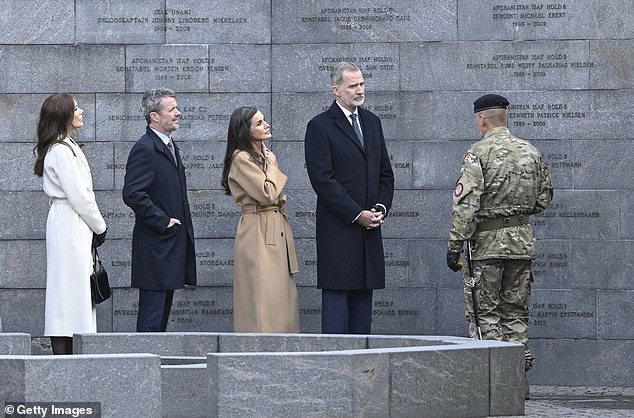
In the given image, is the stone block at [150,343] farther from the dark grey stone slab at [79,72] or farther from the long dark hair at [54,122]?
the dark grey stone slab at [79,72]

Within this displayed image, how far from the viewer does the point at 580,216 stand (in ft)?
36.8

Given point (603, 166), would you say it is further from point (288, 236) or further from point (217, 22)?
point (217, 22)

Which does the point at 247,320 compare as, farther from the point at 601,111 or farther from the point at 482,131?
the point at 601,111

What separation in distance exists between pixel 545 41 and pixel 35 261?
14.4 feet

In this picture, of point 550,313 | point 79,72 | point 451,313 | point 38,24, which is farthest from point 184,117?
point 550,313

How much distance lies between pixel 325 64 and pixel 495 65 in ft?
4.40

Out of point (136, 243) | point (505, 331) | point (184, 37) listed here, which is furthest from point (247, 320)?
point (184, 37)

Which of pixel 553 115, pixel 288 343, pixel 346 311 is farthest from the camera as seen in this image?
pixel 553 115

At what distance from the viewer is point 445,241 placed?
1135 cm

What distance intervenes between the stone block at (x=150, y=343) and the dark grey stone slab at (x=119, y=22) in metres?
3.62

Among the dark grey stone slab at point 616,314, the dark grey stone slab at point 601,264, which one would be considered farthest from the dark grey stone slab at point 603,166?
the dark grey stone slab at point 616,314

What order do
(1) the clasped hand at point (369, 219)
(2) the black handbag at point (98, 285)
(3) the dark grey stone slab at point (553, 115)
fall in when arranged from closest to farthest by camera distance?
(2) the black handbag at point (98, 285)
(1) the clasped hand at point (369, 219)
(3) the dark grey stone slab at point (553, 115)

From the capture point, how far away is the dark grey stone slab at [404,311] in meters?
11.3

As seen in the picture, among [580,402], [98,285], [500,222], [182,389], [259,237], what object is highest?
[500,222]
